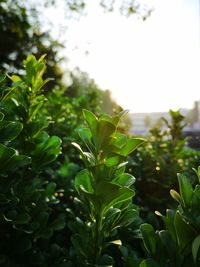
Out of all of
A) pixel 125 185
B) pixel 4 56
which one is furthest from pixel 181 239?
pixel 4 56

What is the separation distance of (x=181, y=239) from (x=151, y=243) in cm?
16

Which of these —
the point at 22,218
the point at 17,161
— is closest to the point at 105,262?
the point at 22,218

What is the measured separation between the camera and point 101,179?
1.25 metres

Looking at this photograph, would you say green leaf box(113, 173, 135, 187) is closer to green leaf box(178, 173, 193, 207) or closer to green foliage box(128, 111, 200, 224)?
green leaf box(178, 173, 193, 207)

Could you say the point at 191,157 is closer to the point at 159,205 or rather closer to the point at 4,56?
the point at 159,205

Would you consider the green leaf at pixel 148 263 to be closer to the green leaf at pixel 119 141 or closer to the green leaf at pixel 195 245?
the green leaf at pixel 195 245

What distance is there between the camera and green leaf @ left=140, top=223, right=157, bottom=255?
121 cm

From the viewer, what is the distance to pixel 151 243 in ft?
3.99

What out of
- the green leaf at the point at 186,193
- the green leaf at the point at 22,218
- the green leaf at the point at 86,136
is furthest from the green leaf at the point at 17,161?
the green leaf at the point at 186,193

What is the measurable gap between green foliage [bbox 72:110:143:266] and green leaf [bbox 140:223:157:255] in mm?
129

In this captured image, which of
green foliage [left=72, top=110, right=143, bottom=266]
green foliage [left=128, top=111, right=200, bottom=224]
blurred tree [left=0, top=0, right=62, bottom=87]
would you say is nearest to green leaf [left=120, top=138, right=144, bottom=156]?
green foliage [left=72, top=110, right=143, bottom=266]

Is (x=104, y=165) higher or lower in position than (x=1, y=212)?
higher

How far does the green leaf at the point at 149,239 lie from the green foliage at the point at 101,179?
0.13 m

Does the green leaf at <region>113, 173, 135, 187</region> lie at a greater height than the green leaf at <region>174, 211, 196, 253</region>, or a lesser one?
greater
